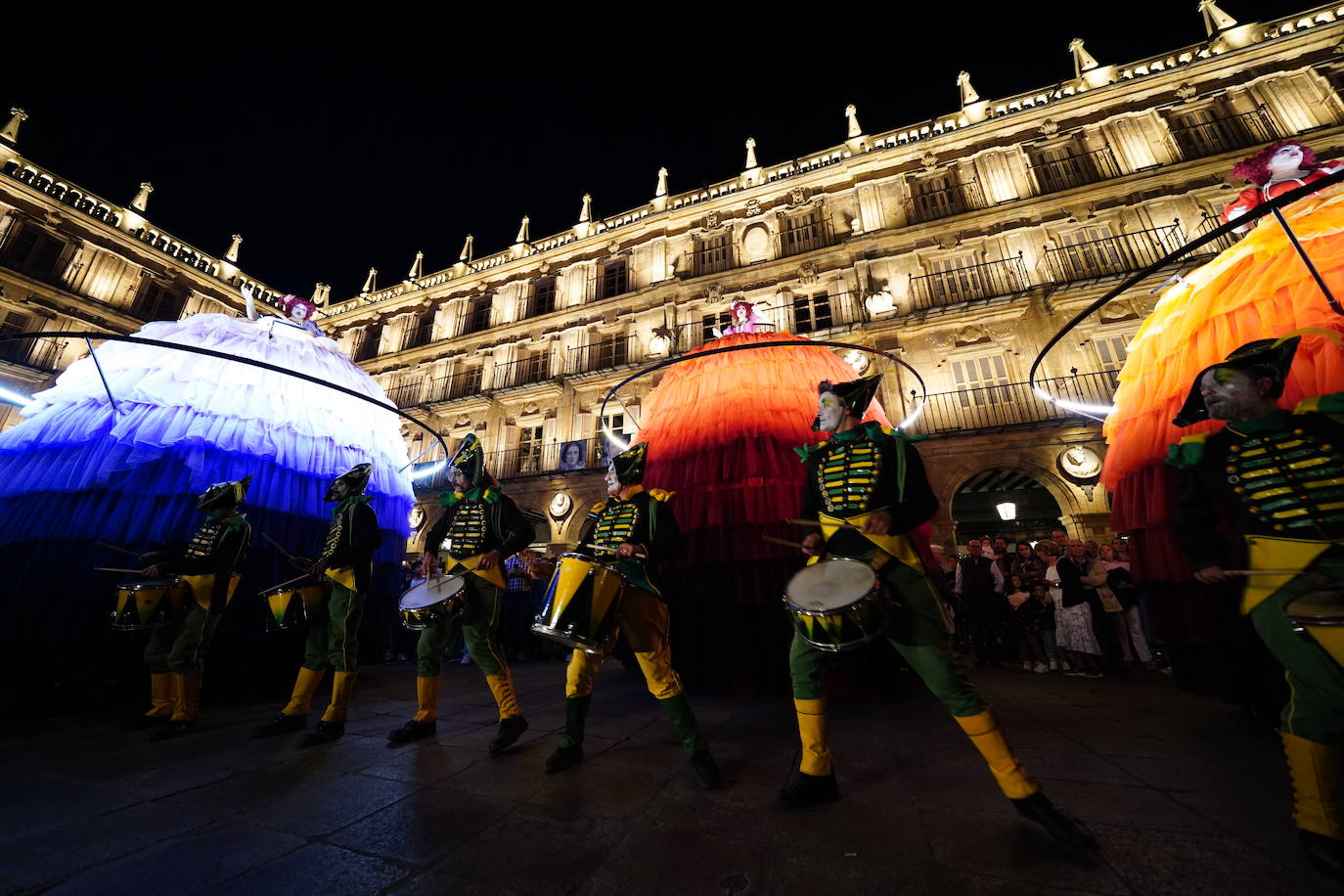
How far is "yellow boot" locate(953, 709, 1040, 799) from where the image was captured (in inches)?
77.7

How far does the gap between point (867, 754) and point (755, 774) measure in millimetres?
816

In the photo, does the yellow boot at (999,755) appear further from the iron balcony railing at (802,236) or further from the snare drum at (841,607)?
the iron balcony railing at (802,236)

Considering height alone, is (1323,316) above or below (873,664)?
above

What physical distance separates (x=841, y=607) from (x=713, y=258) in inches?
725

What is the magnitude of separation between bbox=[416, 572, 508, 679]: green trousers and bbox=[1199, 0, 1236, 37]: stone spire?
88.3 feet

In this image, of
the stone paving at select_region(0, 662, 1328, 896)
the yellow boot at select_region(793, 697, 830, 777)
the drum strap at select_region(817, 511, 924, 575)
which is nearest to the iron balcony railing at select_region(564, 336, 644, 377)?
the stone paving at select_region(0, 662, 1328, 896)

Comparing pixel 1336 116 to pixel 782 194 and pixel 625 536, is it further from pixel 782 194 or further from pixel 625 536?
pixel 625 536

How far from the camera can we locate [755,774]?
2.58 metres

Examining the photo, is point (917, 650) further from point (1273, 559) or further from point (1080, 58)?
point (1080, 58)

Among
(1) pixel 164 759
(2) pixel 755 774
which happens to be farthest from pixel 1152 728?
(1) pixel 164 759

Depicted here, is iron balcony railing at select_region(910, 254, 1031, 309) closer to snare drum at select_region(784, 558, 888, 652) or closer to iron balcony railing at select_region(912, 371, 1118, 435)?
iron balcony railing at select_region(912, 371, 1118, 435)

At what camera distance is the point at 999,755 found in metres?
2.05

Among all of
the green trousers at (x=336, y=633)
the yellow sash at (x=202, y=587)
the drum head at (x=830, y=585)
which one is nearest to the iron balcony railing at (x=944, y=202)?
the drum head at (x=830, y=585)

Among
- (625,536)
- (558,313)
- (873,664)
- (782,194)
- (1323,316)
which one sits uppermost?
(782,194)
